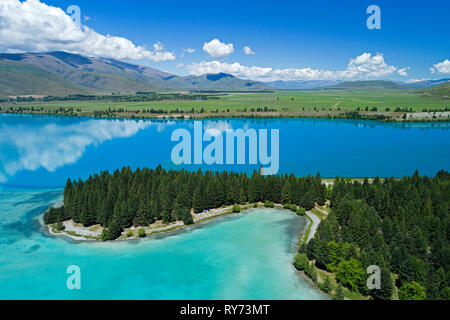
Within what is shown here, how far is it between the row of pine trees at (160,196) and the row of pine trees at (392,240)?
287 inches

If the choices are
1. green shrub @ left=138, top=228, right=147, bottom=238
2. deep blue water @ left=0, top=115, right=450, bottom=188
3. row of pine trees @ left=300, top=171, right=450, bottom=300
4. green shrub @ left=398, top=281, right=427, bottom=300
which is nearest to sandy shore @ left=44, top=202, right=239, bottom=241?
green shrub @ left=138, top=228, right=147, bottom=238

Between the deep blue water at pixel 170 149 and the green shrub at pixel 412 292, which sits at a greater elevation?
the deep blue water at pixel 170 149

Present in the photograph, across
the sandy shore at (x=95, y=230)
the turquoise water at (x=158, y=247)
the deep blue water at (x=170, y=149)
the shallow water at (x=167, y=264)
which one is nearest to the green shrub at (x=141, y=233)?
the sandy shore at (x=95, y=230)

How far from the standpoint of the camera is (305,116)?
182 m

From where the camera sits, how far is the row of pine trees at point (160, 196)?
41.9 meters

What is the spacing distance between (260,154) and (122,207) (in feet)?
178

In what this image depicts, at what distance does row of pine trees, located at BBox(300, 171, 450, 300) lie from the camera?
90.0 feet

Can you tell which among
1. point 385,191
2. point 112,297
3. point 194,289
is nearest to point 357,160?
point 385,191

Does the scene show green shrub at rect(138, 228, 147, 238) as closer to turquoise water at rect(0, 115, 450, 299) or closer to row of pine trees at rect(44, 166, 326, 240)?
turquoise water at rect(0, 115, 450, 299)

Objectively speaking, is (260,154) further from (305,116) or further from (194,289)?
(305,116)

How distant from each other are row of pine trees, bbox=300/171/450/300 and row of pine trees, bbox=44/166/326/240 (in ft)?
23.9

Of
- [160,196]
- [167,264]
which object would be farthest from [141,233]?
[167,264]

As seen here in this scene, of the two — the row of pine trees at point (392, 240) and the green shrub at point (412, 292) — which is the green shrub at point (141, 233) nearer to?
the row of pine trees at point (392, 240)

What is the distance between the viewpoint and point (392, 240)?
3378 centimetres
